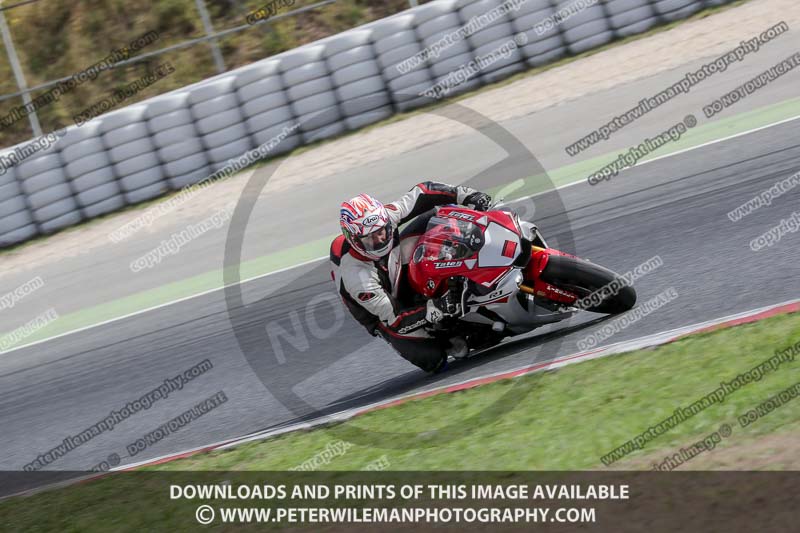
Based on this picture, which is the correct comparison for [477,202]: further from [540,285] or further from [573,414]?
[573,414]

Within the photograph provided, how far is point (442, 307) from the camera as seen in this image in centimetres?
708

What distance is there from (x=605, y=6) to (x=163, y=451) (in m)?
10.7

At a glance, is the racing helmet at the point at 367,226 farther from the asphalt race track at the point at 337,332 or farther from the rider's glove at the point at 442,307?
the asphalt race track at the point at 337,332

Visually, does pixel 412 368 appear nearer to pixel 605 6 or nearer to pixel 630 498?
pixel 630 498

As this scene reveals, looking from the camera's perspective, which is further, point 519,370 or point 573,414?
point 519,370

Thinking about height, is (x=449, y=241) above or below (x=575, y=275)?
above

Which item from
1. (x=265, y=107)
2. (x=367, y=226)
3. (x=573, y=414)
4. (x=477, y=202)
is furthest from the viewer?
(x=265, y=107)

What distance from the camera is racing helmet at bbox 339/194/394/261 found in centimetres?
696

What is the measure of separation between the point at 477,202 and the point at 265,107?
8122mm

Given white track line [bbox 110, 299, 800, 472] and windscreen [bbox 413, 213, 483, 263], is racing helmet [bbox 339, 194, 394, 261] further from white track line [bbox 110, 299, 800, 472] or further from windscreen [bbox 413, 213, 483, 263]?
white track line [bbox 110, 299, 800, 472]

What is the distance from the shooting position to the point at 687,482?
4.73m

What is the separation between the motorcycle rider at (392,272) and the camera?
7.04 m

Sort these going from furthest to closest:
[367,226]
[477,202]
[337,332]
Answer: [337,332], [477,202], [367,226]

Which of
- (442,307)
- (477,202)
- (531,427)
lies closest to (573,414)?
(531,427)
